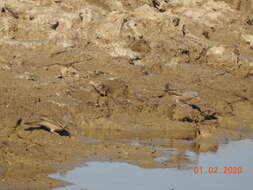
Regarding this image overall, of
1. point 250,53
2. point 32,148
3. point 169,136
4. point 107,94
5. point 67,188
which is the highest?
point 250,53

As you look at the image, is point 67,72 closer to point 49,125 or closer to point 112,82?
point 112,82

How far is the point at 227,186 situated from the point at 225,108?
516cm

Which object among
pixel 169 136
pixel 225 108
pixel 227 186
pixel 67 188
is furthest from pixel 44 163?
pixel 225 108

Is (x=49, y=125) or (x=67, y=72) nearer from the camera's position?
(x=49, y=125)

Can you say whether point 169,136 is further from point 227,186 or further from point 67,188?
point 67,188

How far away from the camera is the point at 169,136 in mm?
14117

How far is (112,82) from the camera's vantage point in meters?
15.6
